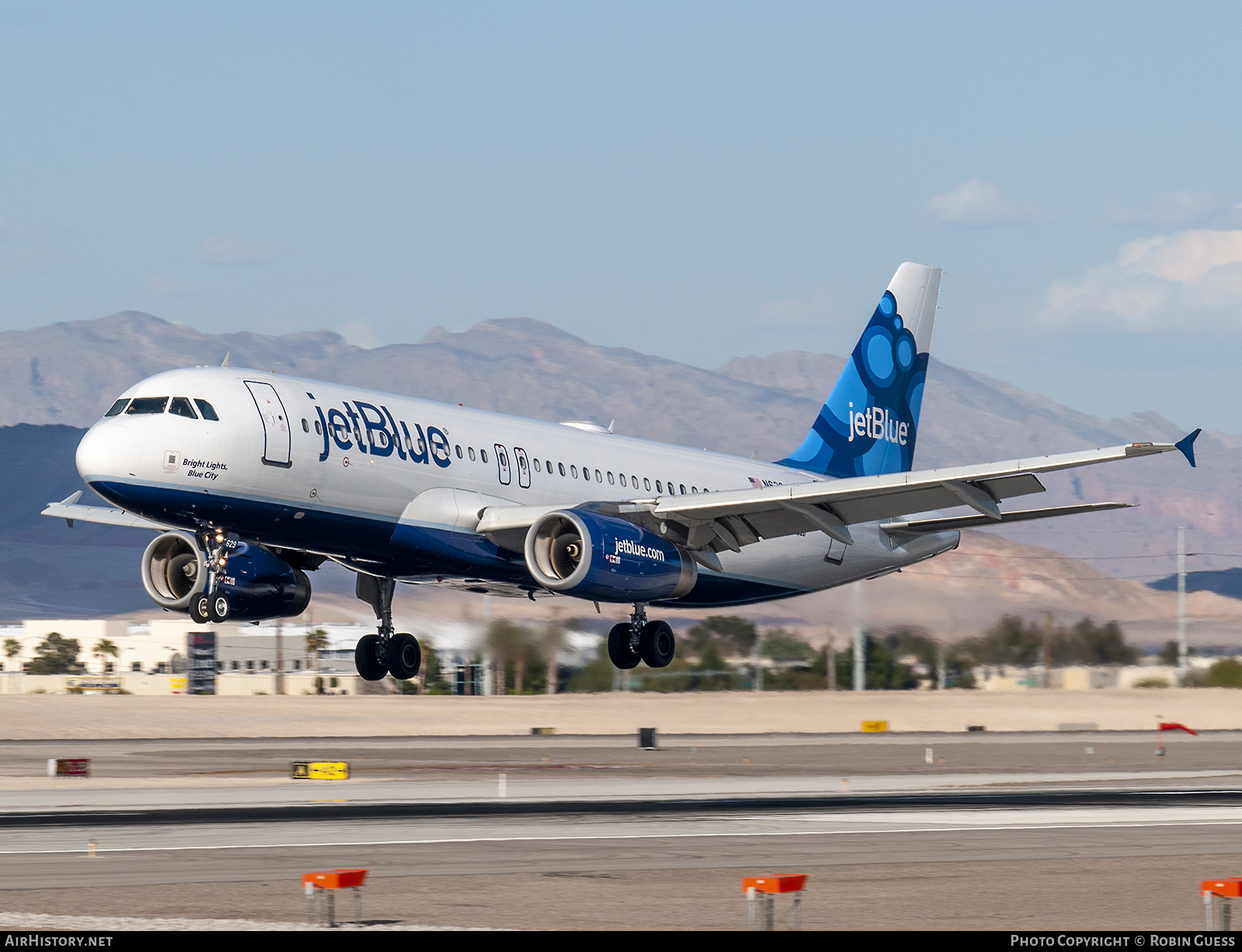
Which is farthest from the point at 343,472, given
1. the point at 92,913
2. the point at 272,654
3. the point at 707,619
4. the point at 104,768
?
the point at 272,654

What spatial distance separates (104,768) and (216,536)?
25.1 metres

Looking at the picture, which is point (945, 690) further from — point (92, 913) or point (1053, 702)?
point (92, 913)

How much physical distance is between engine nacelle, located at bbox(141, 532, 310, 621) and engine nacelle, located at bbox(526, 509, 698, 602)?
6.09 meters

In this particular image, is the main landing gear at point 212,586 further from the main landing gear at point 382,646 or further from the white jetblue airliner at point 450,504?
the main landing gear at point 382,646

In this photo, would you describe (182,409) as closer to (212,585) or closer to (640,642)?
(212,585)

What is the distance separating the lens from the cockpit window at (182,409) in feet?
117

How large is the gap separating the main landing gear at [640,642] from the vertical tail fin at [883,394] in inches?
374

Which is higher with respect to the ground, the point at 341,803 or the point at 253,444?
the point at 253,444

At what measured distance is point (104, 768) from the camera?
59.4 meters

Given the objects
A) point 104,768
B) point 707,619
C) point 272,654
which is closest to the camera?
point 104,768

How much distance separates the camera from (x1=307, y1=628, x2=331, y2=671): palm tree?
15801 cm

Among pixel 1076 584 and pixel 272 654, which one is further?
pixel 272 654

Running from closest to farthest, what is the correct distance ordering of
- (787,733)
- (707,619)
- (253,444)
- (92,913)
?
1. (92,913)
2. (253,444)
3. (707,619)
4. (787,733)

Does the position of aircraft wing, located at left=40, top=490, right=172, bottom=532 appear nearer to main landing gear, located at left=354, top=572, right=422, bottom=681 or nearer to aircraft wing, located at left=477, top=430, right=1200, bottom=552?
main landing gear, located at left=354, top=572, right=422, bottom=681
